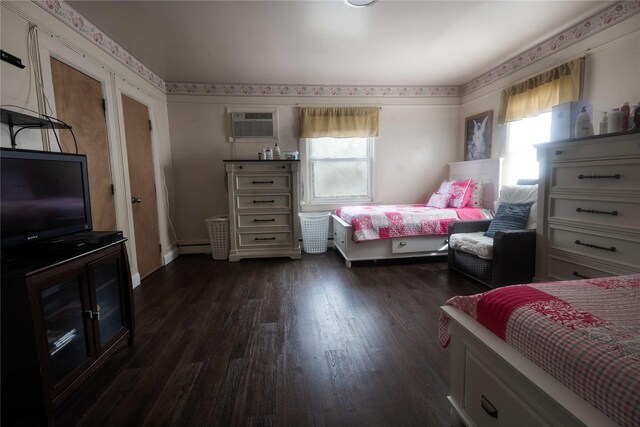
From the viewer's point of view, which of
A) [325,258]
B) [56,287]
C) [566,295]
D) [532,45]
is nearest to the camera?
[566,295]

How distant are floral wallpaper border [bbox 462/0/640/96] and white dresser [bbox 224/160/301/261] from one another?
9.09ft

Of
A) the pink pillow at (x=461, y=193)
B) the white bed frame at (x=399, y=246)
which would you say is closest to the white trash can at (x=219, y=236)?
the white bed frame at (x=399, y=246)

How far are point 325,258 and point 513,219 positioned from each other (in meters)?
2.17

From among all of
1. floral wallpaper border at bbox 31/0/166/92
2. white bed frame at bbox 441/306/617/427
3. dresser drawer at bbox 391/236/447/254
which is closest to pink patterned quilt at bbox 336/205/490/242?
dresser drawer at bbox 391/236/447/254

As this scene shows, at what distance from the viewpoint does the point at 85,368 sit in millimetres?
1477

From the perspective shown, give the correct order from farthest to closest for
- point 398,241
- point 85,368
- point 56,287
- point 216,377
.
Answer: point 398,241 < point 216,377 < point 85,368 < point 56,287

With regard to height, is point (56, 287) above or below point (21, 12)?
below

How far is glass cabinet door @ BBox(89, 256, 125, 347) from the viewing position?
1.62 meters

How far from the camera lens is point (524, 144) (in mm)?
3375

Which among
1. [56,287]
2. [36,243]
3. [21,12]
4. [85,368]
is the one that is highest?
[21,12]

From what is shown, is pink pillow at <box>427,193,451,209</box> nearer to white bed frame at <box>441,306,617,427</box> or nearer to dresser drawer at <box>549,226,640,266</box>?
dresser drawer at <box>549,226,640,266</box>

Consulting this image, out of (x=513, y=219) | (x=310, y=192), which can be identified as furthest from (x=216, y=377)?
(x=310, y=192)

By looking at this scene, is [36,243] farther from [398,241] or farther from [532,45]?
[532,45]

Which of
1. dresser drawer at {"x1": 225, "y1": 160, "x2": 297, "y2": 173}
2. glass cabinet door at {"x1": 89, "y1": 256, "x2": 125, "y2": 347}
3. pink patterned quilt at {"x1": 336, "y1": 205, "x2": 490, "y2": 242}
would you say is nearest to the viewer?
glass cabinet door at {"x1": 89, "y1": 256, "x2": 125, "y2": 347}
